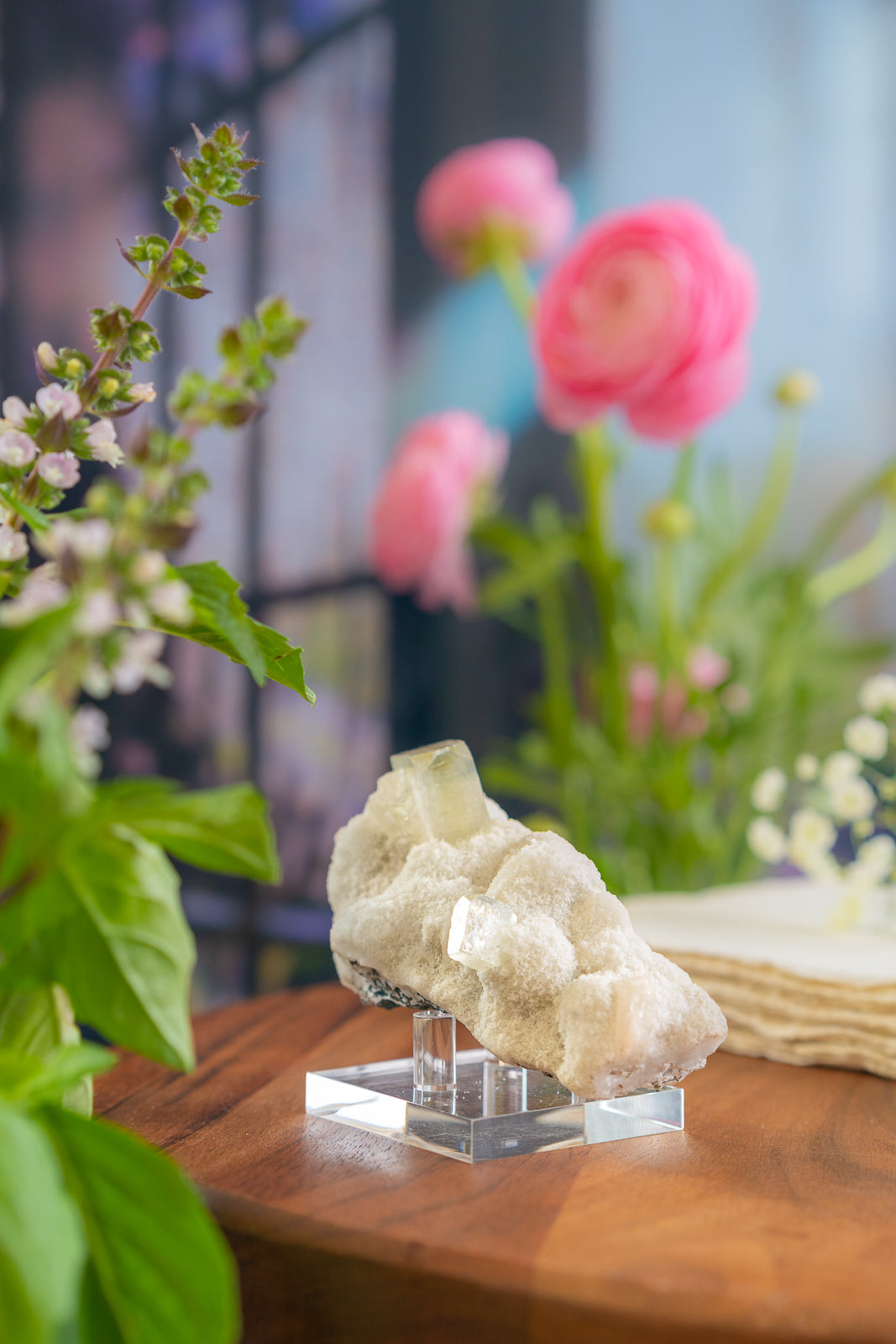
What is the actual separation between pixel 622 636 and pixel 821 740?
290mm

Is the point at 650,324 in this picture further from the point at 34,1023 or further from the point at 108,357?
the point at 34,1023

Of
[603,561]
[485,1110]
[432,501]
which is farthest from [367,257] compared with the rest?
[485,1110]

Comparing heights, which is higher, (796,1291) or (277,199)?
(277,199)

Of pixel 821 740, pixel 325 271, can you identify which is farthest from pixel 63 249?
pixel 821 740

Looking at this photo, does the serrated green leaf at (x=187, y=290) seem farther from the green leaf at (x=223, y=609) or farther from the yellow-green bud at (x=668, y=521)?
the yellow-green bud at (x=668, y=521)

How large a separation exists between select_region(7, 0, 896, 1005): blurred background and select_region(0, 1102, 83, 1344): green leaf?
34.9 inches

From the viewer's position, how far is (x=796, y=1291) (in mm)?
341

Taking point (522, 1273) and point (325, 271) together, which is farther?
point (325, 271)

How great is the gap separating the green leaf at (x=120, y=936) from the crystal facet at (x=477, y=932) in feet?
0.46

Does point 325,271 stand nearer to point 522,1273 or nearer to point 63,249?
point 63,249

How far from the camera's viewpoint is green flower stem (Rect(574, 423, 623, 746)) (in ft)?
3.75

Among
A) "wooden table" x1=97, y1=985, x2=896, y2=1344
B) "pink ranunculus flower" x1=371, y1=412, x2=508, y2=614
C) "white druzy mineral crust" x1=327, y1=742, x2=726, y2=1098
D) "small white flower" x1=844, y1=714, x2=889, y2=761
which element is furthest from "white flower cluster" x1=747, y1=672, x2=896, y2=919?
"pink ranunculus flower" x1=371, y1=412, x2=508, y2=614

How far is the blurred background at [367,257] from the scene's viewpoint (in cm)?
112

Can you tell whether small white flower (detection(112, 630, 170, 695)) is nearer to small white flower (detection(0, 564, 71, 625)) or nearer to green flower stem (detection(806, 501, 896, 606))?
small white flower (detection(0, 564, 71, 625))
